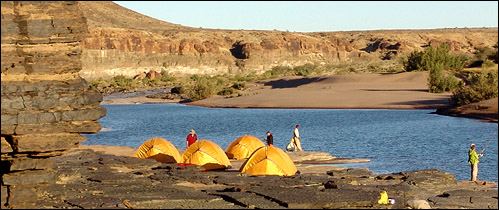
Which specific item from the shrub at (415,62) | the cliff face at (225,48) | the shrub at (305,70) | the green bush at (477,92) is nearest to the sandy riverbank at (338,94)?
the green bush at (477,92)

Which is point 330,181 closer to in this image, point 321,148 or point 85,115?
point 85,115

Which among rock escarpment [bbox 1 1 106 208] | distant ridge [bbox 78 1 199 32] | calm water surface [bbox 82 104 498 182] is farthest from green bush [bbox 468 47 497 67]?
rock escarpment [bbox 1 1 106 208]

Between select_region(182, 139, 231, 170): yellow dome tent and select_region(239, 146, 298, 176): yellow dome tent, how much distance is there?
173 centimetres

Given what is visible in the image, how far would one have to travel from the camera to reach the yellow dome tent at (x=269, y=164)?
20.3 m

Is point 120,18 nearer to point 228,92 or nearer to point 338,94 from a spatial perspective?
point 228,92

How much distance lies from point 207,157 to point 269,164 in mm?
2574

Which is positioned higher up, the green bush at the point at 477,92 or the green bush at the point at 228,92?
the green bush at the point at 477,92

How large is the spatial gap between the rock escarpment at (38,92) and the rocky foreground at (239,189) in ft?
4.51

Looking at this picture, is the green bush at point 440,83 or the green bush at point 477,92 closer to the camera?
the green bush at point 477,92

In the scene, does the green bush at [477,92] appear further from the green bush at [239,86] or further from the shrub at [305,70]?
the shrub at [305,70]

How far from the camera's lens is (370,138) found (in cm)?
3253

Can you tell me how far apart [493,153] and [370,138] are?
22.9 feet

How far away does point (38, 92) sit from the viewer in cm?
1310

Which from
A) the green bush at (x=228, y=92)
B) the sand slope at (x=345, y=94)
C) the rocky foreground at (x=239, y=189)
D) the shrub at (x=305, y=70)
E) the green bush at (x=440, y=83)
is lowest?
the green bush at (x=228, y=92)
